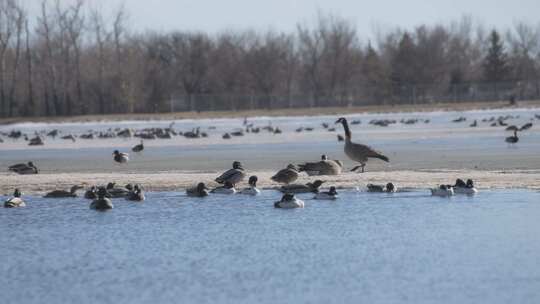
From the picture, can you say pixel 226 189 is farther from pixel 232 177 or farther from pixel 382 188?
pixel 382 188

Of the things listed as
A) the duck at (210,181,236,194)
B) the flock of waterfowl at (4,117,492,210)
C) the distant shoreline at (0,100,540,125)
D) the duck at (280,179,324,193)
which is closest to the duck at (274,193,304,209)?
the flock of waterfowl at (4,117,492,210)

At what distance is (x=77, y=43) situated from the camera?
92.2m

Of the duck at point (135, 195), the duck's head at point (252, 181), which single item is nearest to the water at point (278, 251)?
the duck at point (135, 195)

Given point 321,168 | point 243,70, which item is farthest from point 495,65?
point 321,168

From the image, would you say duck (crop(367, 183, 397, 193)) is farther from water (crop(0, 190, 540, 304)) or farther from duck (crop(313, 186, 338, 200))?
duck (crop(313, 186, 338, 200))

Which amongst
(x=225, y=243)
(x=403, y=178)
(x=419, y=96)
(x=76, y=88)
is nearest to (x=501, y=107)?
(x=419, y=96)

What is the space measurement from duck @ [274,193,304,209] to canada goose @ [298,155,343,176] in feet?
12.6

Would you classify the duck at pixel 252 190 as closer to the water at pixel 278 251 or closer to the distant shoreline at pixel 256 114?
the water at pixel 278 251

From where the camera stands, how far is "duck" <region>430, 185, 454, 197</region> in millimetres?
18172

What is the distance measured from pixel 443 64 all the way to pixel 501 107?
30.2 meters

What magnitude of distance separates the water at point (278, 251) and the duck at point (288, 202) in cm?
20

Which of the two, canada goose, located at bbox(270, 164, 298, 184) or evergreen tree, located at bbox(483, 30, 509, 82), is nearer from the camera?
canada goose, located at bbox(270, 164, 298, 184)

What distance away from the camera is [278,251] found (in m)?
13.5

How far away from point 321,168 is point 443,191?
386 centimetres
